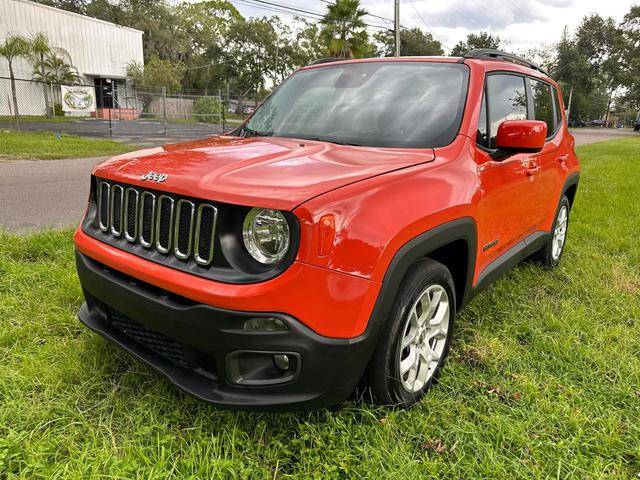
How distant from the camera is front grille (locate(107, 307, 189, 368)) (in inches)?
83.6

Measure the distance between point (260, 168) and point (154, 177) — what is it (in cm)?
46

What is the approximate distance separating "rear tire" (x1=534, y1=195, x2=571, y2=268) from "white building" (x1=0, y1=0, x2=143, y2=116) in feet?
85.5

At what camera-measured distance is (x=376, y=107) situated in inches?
118

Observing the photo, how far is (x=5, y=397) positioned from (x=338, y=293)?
173cm

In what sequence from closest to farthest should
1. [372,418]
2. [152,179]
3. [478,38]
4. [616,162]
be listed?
[152,179] → [372,418] → [616,162] → [478,38]

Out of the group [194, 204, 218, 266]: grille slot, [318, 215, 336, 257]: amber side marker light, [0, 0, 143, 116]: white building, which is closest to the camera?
[318, 215, 336, 257]: amber side marker light

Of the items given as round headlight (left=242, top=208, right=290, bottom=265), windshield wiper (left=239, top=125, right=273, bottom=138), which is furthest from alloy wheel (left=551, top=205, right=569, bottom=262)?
round headlight (left=242, top=208, right=290, bottom=265)

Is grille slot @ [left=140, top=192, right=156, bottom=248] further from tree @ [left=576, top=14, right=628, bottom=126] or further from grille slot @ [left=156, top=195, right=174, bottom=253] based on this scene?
tree @ [left=576, top=14, right=628, bottom=126]

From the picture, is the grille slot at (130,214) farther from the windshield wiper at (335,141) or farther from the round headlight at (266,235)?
the windshield wiper at (335,141)

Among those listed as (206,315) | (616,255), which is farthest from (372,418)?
(616,255)

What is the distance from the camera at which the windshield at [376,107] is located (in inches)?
110

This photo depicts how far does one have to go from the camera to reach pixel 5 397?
2359 millimetres

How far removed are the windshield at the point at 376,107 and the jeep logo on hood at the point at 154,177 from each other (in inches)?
41.6

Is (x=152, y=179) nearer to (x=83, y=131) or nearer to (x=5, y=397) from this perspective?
(x=5, y=397)
